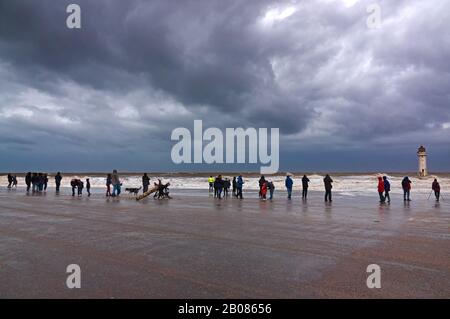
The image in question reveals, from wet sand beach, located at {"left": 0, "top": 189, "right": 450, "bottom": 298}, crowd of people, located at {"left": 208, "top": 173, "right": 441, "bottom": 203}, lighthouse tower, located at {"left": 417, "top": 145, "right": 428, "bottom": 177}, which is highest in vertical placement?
lighthouse tower, located at {"left": 417, "top": 145, "right": 428, "bottom": 177}

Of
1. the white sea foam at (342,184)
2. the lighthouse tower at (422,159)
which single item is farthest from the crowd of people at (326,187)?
the lighthouse tower at (422,159)

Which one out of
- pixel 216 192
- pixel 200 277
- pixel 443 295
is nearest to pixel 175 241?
pixel 200 277

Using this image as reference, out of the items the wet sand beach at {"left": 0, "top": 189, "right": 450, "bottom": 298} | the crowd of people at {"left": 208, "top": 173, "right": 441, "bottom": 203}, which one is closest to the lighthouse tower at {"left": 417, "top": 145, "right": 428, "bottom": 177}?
the crowd of people at {"left": 208, "top": 173, "right": 441, "bottom": 203}

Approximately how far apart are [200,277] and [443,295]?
3529 millimetres

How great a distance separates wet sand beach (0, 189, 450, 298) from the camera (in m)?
5.23

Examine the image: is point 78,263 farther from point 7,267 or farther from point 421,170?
point 421,170

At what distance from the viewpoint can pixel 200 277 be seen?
5820 millimetres
